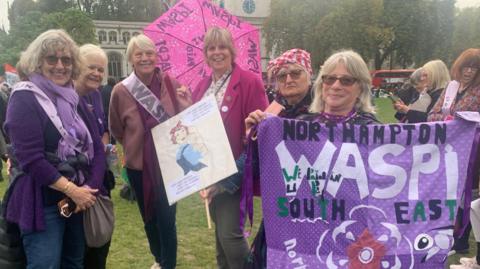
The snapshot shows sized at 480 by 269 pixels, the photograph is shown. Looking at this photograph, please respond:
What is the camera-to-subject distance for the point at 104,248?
10.2ft

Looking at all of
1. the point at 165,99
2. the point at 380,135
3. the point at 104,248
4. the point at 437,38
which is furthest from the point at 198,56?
the point at 437,38

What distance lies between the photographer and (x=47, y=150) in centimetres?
255

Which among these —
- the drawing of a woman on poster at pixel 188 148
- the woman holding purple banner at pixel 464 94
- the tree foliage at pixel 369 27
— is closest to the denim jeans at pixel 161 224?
the drawing of a woman on poster at pixel 188 148

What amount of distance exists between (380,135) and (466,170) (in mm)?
543

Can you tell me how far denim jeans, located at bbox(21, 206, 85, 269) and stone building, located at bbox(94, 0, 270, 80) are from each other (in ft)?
224

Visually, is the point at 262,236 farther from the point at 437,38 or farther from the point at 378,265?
the point at 437,38

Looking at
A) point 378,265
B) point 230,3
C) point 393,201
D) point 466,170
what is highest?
point 230,3

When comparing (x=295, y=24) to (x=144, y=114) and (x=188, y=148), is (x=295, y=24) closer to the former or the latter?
(x=144, y=114)

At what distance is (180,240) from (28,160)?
270 cm

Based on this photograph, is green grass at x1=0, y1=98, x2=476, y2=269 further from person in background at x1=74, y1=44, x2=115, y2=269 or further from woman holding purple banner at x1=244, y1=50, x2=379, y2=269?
woman holding purple banner at x1=244, y1=50, x2=379, y2=269

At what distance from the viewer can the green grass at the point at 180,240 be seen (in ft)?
14.0

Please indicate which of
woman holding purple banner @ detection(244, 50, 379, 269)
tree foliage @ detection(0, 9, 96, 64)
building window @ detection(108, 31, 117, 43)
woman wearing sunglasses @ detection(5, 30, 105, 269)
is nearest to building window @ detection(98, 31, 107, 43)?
building window @ detection(108, 31, 117, 43)

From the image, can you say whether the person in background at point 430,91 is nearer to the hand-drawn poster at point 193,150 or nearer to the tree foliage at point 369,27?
the hand-drawn poster at point 193,150


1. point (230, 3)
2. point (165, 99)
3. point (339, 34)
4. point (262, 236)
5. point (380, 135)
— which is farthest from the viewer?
point (230, 3)
